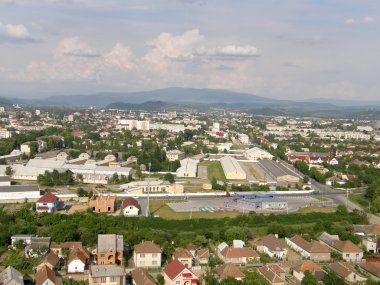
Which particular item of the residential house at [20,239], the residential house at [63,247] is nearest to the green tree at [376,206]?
the residential house at [63,247]

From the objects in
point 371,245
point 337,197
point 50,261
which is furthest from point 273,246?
point 337,197

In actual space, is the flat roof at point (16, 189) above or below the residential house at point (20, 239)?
below

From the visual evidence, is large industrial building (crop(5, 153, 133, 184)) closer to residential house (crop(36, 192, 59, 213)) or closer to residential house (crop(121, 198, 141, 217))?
residential house (crop(36, 192, 59, 213))

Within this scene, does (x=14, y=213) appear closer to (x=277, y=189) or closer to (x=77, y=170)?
(x=77, y=170)

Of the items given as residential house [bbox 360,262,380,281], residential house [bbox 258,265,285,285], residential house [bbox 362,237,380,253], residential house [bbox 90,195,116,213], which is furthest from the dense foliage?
residential house [bbox 360,262,380,281]

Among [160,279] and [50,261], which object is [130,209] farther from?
[160,279]

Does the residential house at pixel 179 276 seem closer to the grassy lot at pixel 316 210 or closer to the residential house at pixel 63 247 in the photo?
the residential house at pixel 63 247
